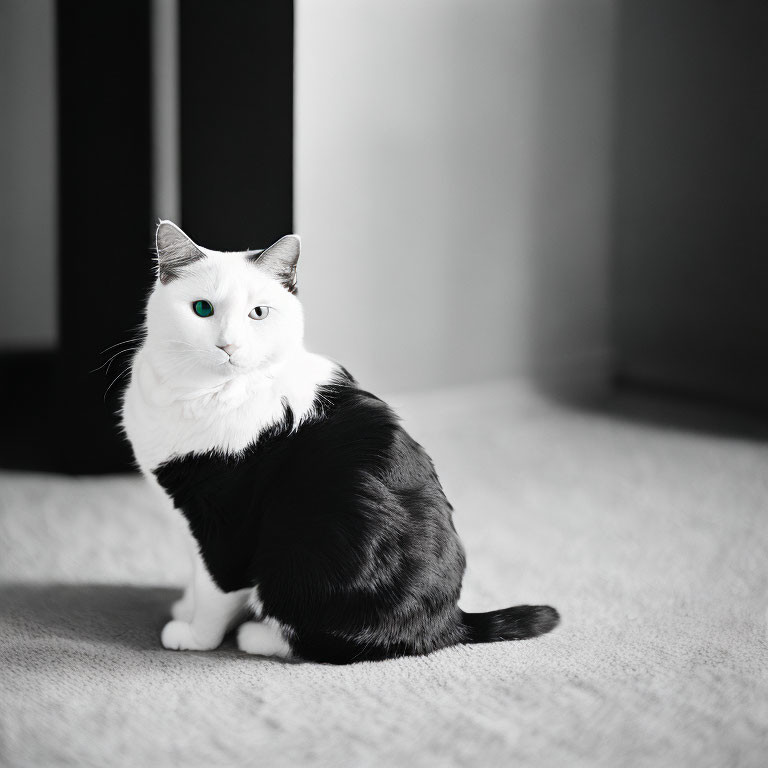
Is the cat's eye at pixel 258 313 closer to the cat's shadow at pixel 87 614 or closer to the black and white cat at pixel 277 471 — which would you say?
the black and white cat at pixel 277 471

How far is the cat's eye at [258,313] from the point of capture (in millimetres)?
1114

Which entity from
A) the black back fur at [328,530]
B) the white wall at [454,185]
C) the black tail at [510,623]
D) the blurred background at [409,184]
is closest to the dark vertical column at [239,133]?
the blurred background at [409,184]

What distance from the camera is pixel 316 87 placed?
7.30 ft

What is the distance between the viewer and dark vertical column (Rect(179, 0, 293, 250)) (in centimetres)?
199

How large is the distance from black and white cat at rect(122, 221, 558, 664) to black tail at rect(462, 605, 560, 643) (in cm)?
7

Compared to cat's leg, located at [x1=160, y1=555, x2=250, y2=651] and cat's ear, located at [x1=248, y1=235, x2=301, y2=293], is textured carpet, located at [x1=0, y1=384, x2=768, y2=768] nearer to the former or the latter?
cat's leg, located at [x1=160, y1=555, x2=250, y2=651]

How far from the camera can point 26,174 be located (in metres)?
2.86

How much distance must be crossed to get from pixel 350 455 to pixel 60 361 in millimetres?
1140

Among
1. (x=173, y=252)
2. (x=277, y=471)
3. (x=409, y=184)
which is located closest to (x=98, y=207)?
(x=409, y=184)

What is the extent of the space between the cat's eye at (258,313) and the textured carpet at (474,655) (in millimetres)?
434

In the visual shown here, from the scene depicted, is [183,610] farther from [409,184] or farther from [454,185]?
[454,185]

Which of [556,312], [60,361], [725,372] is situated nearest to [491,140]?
[556,312]

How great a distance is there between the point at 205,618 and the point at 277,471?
0.73ft

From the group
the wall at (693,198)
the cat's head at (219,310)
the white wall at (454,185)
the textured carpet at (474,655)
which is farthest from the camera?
the wall at (693,198)
